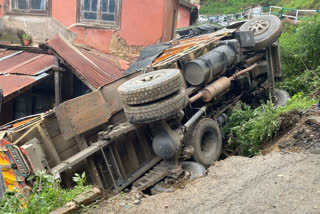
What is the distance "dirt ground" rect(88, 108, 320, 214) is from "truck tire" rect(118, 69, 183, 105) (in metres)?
1.32

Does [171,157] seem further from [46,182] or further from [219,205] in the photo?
[46,182]

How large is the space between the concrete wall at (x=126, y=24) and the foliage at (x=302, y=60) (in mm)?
4379

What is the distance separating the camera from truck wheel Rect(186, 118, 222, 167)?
5434 millimetres

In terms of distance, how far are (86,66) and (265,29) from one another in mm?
4534

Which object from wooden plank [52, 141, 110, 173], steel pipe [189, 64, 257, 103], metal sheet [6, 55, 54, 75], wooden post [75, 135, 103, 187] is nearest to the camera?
wooden plank [52, 141, 110, 173]

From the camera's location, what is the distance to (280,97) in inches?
298

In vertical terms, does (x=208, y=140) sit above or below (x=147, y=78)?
below

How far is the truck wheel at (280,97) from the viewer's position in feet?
24.1

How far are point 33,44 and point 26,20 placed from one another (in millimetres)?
883

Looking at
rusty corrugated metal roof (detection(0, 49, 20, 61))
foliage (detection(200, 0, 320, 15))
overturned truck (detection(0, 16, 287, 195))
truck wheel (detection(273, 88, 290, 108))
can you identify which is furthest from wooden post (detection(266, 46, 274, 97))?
foliage (detection(200, 0, 320, 15))

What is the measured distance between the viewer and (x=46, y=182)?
11.7ft

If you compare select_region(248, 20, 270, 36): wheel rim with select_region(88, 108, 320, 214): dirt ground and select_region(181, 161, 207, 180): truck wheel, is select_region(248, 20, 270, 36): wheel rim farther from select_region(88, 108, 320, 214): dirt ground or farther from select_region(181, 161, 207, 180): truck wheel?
select_region(181, 161, 207, 180): truck wheel

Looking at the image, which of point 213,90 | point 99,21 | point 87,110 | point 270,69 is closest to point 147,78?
point 87,110

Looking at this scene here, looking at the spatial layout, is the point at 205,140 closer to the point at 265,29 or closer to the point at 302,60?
the point at 265,29
